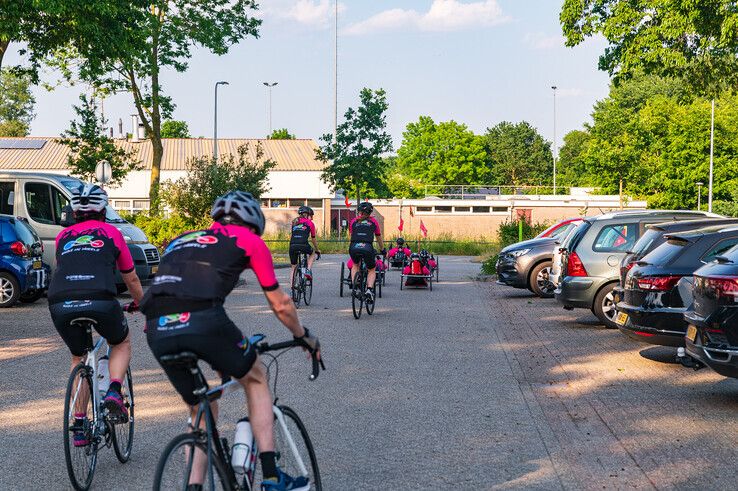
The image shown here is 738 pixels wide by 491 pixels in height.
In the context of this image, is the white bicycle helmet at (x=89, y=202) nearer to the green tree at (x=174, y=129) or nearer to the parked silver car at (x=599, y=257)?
the parked silver car at (x=599, y=257)

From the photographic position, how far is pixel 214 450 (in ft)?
14.3

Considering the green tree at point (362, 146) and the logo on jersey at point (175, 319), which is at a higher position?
the green tree at point (362, 146)

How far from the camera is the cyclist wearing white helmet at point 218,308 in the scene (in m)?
4.34

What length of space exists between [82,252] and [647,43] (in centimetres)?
1893

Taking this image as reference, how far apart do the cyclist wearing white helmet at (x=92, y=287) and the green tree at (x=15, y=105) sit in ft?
299

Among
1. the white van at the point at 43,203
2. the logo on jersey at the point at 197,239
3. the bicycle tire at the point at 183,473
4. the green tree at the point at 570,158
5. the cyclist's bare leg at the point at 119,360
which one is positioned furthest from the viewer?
the green tree at the point at 570,158

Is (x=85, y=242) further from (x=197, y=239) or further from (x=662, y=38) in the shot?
(x=662, y=38)

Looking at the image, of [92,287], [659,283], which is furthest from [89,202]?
[659,283]

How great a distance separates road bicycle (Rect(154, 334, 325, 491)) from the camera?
4.21m

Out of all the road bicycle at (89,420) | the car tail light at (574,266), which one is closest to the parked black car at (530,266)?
the car tail light at (574,266)

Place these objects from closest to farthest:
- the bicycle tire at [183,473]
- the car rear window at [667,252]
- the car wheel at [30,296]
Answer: the bicycle tire at [183,473]
the car rear window at [667,252]
the car wheel at [30,296]

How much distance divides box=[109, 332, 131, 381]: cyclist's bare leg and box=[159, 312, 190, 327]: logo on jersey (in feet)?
6.48

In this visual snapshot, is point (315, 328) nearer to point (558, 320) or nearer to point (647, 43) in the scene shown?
point (558, 320)

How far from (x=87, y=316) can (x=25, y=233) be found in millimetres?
11966
